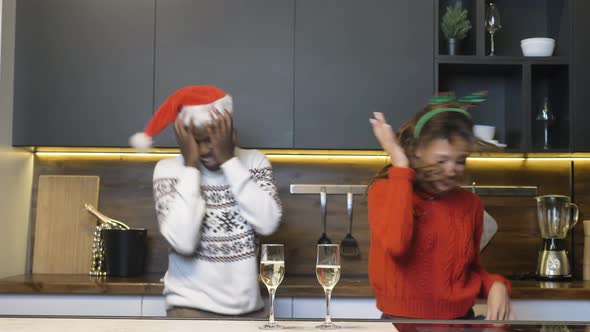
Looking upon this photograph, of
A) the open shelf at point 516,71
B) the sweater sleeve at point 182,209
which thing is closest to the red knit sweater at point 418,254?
the sweater sleeve at point 182,209

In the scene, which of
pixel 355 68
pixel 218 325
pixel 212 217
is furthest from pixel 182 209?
pixel 355 68

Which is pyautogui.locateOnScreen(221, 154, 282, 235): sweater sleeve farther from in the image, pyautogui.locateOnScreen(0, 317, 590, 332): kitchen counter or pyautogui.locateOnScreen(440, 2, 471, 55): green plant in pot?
pyautogui.locateOnScreen(440, 2, 471, 55): green plant in pot

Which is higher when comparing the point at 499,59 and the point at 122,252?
the point at 499,59

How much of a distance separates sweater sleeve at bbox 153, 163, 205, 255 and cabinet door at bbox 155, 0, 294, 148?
0.87 meters

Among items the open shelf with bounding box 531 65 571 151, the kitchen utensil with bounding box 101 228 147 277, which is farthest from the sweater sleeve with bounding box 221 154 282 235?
the open shelf with bounding box 531 65 571 151

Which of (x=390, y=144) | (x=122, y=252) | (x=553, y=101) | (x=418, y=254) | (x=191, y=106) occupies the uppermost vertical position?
(x=553, y=101)

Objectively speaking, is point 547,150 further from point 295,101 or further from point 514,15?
point 295,101

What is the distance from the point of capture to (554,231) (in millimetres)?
3094

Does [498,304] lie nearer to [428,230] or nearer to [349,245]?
[428,230]

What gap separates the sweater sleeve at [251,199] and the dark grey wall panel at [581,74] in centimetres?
140

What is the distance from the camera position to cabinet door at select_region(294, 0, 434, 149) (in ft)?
9.90

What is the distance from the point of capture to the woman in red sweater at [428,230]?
5.65ft

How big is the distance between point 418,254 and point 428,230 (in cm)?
6

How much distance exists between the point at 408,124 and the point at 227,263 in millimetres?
614
